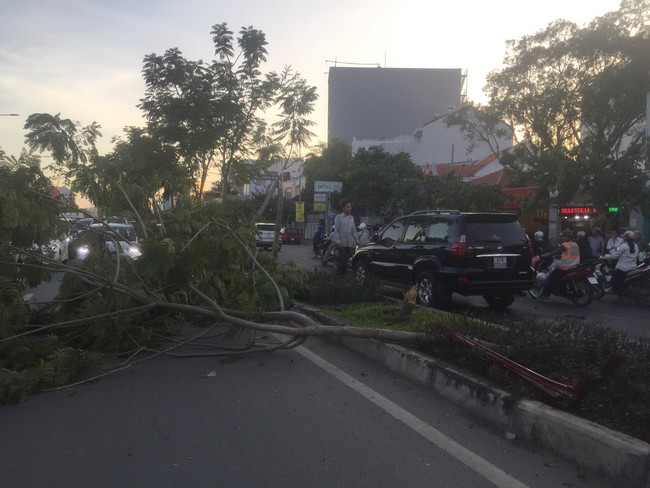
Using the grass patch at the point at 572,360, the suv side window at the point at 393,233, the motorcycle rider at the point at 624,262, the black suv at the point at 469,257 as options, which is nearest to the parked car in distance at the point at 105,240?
the grass patch at the point at 572,360

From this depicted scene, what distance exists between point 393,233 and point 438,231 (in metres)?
1.59

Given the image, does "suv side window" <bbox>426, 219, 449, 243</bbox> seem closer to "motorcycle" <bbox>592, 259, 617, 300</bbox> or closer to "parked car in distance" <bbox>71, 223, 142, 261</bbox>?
"motorcycle" <bbox>592, 259, 617, 300</bbox>

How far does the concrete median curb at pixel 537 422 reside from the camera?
11.8ft

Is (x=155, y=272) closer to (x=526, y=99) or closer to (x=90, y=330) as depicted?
(x=90, y=330)

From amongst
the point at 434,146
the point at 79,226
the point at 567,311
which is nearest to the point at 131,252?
the point at 79,226

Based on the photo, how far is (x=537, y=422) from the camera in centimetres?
429

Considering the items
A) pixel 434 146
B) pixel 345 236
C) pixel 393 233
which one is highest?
pixel 434 146

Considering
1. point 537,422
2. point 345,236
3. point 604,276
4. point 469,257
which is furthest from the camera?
point 345,236

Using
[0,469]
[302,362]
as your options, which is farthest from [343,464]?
[302,362]

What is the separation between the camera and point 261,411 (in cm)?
511

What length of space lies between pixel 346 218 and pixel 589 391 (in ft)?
32.1

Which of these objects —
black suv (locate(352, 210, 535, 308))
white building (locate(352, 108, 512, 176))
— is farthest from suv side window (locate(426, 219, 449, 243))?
white building (locate(352, 108, 512, 176))

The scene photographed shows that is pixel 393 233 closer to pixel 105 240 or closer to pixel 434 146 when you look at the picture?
pixel 105 240

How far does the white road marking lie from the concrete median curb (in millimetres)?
491
